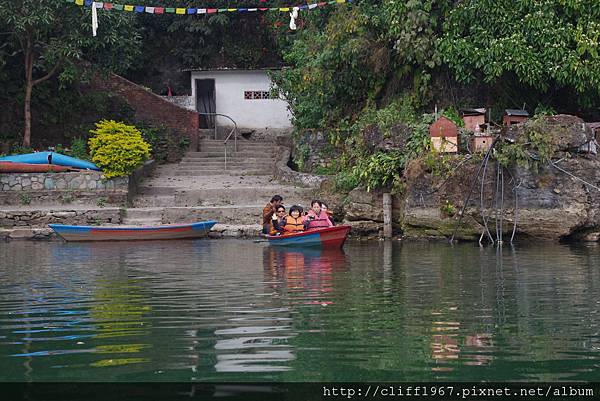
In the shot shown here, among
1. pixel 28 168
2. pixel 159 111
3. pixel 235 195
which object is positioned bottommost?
pixel 235 195

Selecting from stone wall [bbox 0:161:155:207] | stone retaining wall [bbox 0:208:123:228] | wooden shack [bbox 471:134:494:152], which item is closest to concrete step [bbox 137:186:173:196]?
stone wall [bbox 0:161:155:207]

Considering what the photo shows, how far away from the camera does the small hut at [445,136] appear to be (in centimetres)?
2389

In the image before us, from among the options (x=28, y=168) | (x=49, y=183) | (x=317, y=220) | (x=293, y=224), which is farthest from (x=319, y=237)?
(x=28, y=168)

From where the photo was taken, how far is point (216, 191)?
2762 centimetres

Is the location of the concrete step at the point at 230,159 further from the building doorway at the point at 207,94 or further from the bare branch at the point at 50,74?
the bare branch at the point at 50,74

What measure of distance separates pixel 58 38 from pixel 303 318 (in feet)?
65.6

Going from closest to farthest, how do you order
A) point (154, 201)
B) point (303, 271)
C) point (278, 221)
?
point (303, 271) → point (278, 221) → point (154, 201)

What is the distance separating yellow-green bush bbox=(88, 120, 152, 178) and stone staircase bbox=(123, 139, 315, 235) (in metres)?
1.15

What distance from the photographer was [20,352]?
9.24 metres

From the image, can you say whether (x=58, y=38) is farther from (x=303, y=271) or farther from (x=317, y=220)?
(x=303, y=271)

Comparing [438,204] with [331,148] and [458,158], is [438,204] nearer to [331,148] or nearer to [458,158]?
[458,158]

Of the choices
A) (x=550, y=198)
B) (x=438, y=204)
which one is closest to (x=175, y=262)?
(x=438, y=204)

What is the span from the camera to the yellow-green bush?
27531 millimetres

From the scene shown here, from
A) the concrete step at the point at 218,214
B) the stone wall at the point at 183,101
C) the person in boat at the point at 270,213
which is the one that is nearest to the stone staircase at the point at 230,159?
the stone wall at the point at 183,101
